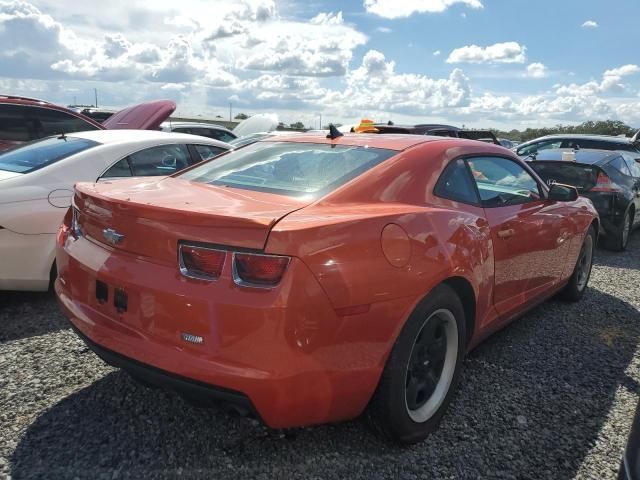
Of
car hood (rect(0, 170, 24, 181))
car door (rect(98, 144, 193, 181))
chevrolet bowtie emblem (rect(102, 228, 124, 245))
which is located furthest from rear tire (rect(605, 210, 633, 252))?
car hood (rect(0, 170, 24, 181))

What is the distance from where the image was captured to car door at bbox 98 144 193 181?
449cm

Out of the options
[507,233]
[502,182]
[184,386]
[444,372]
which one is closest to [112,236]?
[184,386]

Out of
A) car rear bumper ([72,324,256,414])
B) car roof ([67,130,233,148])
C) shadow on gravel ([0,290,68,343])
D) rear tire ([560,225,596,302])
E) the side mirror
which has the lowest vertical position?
shadow on gravel ([0,290,68,343])

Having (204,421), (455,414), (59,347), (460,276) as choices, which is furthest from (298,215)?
(59,347)

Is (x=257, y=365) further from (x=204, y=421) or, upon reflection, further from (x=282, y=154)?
(x=282, y=154)

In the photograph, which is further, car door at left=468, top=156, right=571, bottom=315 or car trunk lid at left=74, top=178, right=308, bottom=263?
car door at left=468, top=156, right=571, bottom=315

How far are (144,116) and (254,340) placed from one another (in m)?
6.76

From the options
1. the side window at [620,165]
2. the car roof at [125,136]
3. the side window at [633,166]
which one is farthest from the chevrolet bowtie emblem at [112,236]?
the side window at [633,166]

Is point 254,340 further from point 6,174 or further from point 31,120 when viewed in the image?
point 31,120

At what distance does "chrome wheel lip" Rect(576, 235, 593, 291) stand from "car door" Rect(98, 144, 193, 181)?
12.0ft

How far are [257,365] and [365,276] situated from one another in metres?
0.54

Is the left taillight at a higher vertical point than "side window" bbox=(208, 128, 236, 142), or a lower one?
higher

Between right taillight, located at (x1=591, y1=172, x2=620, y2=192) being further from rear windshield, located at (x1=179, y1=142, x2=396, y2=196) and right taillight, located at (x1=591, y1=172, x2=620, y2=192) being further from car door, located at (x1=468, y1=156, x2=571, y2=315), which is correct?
rear windshield, located at (x1=179, y1=142, x2=396, y2=196)

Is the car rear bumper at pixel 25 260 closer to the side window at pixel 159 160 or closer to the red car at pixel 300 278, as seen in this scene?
the side window at pixel 159 160
